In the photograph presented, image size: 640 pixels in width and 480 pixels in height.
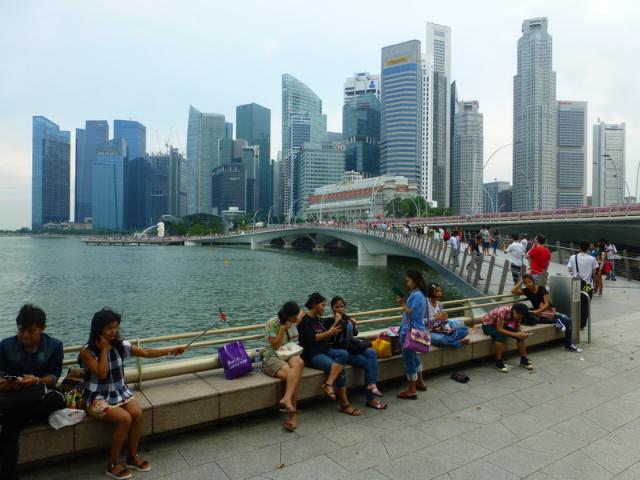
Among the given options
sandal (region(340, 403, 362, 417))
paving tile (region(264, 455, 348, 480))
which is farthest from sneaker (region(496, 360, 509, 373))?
paving tile (region(264, 455, 348, 480))

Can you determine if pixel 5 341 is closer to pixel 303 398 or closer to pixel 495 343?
pixel 303 398

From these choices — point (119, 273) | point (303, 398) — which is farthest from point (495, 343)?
point (119, 273)

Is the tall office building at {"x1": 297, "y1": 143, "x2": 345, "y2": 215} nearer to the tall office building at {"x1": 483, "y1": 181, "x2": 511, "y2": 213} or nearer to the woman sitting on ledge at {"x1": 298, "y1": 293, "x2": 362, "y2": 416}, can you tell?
the tall office building at {"x1": 483, "y1": 181, "x2": 511, "y2": 213}

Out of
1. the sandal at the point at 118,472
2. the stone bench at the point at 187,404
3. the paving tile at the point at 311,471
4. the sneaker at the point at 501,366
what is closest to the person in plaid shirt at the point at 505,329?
the sneaker at the point at 501,366

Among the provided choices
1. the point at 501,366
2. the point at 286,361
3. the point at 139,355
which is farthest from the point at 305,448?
the point at 501,366

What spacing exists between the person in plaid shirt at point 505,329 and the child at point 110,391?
16.1 feet

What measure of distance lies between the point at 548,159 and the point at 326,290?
118297 mm

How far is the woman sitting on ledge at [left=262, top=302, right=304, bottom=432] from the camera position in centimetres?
462

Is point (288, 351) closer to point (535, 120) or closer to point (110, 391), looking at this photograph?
point (110, 391)

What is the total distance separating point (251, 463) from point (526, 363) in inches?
180

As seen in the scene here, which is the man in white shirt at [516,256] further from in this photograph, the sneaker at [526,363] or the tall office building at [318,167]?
the tall office building at [318,167]

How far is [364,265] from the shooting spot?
5012 cm

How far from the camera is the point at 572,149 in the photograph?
128000mm

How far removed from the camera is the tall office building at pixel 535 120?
12800cm
